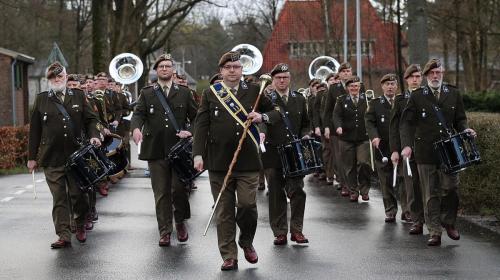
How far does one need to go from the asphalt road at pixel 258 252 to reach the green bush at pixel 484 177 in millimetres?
696

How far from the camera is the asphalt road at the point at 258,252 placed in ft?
30.9

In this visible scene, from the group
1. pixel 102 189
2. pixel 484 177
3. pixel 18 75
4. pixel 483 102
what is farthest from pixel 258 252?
pixel 18 75

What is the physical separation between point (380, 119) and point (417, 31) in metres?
9.26

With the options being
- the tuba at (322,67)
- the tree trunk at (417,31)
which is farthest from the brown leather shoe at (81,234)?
the tuba at (322,67)

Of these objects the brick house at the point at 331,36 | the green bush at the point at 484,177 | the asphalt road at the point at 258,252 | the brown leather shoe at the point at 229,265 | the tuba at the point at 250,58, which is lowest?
the asphalt road at the point at 258,252

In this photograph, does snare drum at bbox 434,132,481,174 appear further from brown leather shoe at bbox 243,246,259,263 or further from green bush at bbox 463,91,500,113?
green bush at bbox 463,91,500,113

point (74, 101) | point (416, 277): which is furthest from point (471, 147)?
point (74, 101)

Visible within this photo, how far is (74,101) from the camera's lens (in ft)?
37.3

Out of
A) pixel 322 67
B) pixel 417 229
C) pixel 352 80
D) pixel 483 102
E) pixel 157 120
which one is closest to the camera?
pixel 157 120

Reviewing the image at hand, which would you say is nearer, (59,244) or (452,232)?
(59,244)

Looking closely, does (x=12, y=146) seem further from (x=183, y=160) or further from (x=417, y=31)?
(x=183, y=160)

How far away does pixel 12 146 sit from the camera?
24.4 m

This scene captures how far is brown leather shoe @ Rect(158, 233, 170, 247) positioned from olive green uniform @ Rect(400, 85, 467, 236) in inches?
109

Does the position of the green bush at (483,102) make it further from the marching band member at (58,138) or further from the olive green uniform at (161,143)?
the marching band member at (58,138)
